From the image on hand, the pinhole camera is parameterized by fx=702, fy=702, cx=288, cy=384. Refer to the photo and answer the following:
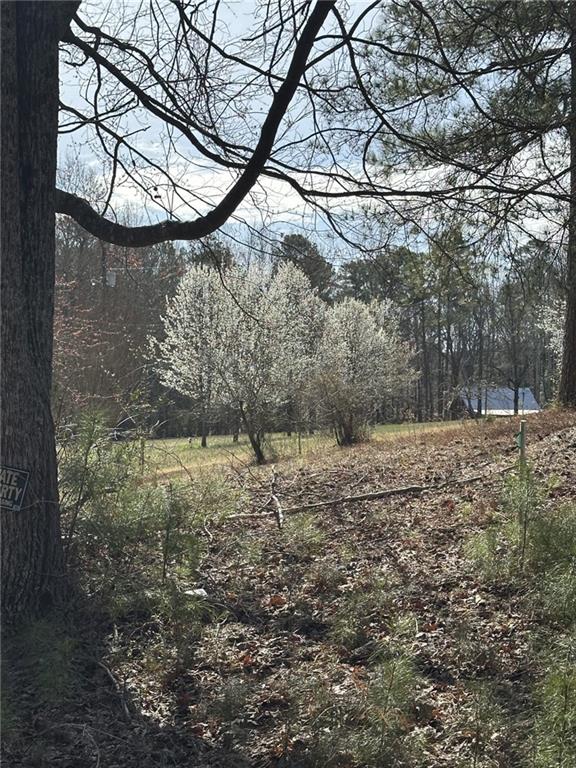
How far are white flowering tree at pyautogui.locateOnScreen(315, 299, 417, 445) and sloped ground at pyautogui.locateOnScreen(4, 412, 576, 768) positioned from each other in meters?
11.0

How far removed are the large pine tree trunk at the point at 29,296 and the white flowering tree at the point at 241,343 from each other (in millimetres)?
13772

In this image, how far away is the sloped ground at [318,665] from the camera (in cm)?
310

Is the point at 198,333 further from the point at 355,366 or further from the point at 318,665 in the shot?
the point at 318,665

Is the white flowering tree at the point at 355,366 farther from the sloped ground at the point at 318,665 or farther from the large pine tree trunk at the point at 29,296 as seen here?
the large pine tree trunk at the point at 29,296

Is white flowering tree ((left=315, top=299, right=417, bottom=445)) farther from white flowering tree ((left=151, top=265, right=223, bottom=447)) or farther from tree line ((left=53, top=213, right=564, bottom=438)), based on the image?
white flowering tree ((left=151, top=265, right=223, bottom=447))

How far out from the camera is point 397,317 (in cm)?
2859

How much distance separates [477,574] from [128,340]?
1567 centimetres

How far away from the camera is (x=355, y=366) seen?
75.9 feet

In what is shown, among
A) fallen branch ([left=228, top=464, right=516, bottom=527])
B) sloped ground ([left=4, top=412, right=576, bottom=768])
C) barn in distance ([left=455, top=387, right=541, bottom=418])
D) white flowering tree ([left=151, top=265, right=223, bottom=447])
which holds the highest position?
white flowering tree ([left=151, top=265, right=223, bottom=447])

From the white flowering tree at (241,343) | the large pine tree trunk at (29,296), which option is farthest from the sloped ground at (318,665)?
the white flowering tree at (241,343)

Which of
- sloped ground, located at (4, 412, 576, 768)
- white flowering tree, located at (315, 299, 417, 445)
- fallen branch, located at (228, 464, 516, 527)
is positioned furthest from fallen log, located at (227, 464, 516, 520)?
white flowering tree, located at (315, 299, 417, 445)

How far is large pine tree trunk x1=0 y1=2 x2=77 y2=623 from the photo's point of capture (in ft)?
13.6

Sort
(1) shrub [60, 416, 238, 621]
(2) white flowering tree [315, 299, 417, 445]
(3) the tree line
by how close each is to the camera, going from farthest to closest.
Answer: (2) white flowering tree [315, 299, 417, 445] → (3) the tree line → (1) shrub [60, 416, 238, 621]

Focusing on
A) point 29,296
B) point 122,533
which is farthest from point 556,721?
point 29,296
